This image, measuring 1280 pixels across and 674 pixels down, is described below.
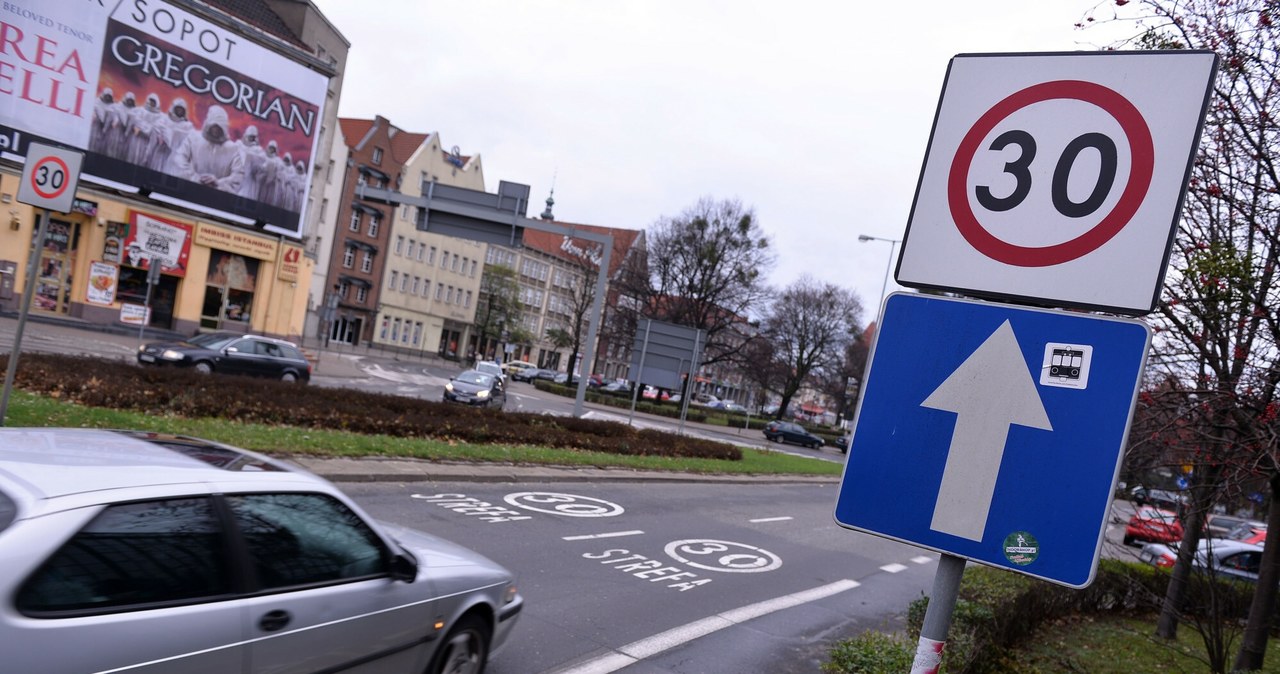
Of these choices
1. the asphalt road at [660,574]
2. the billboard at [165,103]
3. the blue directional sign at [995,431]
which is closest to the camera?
the blue directional sign at [995,431]

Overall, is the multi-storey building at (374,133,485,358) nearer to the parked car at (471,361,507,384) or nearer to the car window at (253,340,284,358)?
the parked car at (471,361,507,384)

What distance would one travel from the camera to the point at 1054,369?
234 cm

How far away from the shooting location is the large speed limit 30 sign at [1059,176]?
229cm

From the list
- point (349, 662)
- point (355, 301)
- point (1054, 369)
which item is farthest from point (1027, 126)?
point (355, 301)

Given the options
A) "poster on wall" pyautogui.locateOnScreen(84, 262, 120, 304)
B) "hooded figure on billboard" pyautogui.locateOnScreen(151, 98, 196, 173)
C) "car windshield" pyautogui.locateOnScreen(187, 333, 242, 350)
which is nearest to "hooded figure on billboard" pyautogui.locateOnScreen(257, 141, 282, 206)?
"hooded figure on billboard" pyautogui.locateOnScreen(151, 98, 196, 173)

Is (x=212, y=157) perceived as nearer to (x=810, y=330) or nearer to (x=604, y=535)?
(x=604, y=535)

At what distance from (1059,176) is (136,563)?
11.6ft

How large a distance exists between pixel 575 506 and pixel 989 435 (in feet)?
39.5

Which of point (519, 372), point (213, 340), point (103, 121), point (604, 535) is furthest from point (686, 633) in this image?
point (519, 372)

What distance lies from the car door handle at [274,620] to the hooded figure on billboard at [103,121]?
36.1 meters

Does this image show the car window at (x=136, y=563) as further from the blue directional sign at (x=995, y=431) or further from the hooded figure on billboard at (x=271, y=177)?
the hooded figure on billboard at (x=271, y=177)

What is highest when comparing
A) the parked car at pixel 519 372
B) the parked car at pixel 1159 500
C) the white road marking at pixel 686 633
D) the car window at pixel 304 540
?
the parked car at pixel 1159 500

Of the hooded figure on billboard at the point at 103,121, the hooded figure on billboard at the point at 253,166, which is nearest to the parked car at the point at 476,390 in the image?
the hooded figure on billboard at the point at 253,166

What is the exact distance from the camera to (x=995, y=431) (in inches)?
93.0
